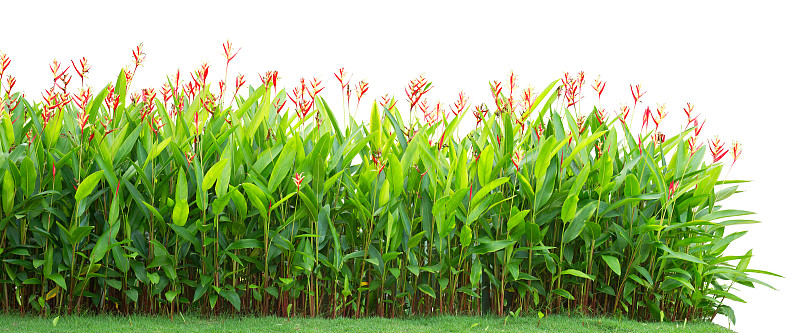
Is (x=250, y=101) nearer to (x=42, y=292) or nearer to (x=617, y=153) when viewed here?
(x=42, y=292)

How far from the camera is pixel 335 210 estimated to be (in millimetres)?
3004

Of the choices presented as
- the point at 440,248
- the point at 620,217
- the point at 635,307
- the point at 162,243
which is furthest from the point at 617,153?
the point at 162,243

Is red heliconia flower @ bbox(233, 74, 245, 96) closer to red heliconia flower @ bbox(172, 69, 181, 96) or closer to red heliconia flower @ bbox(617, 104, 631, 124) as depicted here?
red heliconia flower @ bbox(172, 69, 181, 96)

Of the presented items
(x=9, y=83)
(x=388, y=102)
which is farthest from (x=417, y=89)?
(x=9, y=83)

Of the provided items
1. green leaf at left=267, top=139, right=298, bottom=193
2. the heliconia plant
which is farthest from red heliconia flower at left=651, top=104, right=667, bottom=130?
green leaf at left=267, top=139, right=298, bottom=193

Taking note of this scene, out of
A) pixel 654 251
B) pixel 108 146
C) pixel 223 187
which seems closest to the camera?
pixel 223 187

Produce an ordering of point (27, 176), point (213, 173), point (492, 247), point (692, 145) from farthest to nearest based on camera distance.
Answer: point (692, 145)
point (492, 247)
point (27, 176)
point (213, 173)

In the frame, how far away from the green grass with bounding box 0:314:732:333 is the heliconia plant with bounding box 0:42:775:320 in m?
0.11

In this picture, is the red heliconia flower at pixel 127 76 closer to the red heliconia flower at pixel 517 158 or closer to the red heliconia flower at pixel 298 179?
the red heliconia flower at pixel 298 179

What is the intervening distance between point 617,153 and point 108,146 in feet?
7.97

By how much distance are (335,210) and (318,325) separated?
1.67 feet

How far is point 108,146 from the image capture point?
2.98m

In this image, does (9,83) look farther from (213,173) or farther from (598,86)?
(598,86)

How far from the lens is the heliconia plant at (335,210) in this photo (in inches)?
114
